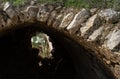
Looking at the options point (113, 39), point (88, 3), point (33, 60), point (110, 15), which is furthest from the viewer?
point (33, 60)

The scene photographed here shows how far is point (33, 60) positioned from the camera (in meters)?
9.09

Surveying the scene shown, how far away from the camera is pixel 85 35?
4699mm

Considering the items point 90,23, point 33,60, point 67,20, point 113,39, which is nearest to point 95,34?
point 90,23

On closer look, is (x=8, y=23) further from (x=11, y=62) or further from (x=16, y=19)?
(x=11, y=62)

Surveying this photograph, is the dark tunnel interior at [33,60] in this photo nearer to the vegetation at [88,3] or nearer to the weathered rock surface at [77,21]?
the vegetation at [88,3]

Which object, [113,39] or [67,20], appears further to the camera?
[67,20]

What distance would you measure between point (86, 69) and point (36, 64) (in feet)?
9.04

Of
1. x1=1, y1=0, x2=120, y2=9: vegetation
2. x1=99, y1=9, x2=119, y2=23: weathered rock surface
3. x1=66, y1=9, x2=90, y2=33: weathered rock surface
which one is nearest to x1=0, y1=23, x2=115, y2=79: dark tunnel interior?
x1=1, y1=0, x2=120, y2=9: vegetation

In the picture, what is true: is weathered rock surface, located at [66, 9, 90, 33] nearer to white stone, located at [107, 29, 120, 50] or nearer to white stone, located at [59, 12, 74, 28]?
white stone, located at [59, 12, 74, 28]

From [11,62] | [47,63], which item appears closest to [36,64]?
[47,63]

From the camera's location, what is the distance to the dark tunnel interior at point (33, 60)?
7.23 meters

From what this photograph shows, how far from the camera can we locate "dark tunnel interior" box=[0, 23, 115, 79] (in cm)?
723

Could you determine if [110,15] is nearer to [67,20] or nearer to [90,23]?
[90,23]

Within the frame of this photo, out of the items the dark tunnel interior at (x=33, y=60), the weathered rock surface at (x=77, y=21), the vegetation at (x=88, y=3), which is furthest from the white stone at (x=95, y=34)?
the dark tunnel interior at (x=33, y=60)
